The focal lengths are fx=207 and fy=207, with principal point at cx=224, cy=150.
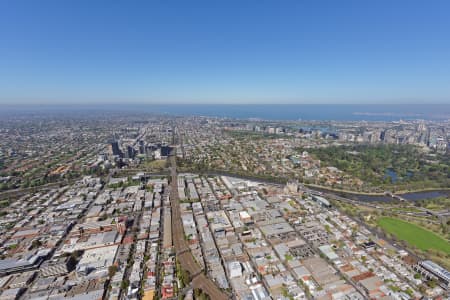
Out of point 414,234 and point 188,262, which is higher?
point 188,262

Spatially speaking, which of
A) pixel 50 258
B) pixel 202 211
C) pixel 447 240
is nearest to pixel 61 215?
pixel 50 258

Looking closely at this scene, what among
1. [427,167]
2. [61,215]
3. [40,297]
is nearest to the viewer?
[40,297]

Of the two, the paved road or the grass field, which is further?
the grass field

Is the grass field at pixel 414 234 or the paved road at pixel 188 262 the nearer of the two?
the paved road at pixel 188 262

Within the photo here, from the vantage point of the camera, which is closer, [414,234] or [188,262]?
[188,262]

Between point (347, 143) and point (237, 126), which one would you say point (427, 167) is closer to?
point (347, 143)

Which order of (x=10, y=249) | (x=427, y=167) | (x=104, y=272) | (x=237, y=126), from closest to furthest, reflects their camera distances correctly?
(x=104, y=272) → (x=10, y=249) → (x=427, y=167) → (x=237, y=126)

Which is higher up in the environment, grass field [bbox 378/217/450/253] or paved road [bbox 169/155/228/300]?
paved road [bbox 169/155/228/300]

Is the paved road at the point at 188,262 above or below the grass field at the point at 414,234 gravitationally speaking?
above
